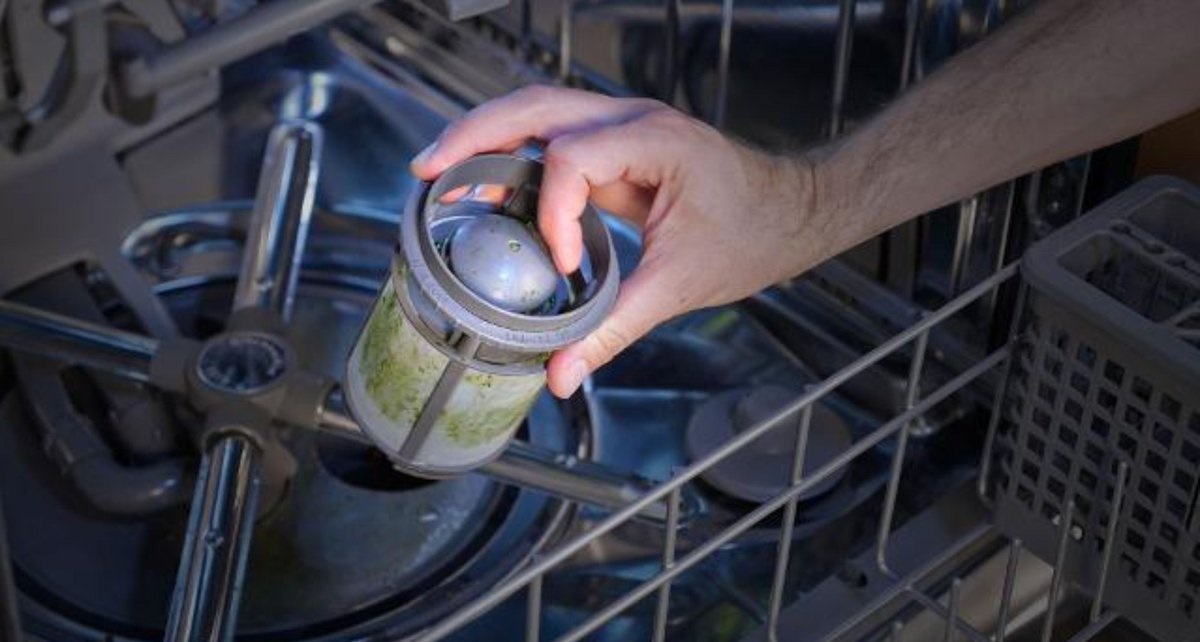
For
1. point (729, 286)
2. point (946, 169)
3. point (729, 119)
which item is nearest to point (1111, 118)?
point (946, 169)

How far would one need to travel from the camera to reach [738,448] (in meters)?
0.88

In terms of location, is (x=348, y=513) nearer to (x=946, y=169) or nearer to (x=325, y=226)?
(x=325, y=226)

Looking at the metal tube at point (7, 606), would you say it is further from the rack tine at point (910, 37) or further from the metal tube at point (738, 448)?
the rack tine at point (910, 37)

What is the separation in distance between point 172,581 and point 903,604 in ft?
1.36

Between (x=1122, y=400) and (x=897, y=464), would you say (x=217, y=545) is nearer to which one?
(x=897, y=464)

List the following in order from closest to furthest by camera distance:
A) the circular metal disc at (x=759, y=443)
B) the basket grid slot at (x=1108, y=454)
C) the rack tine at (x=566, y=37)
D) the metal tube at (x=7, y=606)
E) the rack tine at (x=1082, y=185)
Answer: the metal tube at (x=7, y=606) < the basket grid slot at (x=1108, y=454) < the rack tine at (x=1082, y=185) < the circular metal disc at (x=759, y=443) < the rack tine at (x=566, y=37)

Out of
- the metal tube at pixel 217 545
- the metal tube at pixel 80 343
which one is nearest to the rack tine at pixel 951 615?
the metal tube at pixel 217 545

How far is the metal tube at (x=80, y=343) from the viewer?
3.61ft

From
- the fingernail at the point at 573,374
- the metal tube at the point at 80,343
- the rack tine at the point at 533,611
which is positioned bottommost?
the metal tube at the point at 80,343

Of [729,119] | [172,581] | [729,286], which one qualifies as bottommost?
[172,581]

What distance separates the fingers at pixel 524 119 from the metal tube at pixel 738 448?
0.49 feet

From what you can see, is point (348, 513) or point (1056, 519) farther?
point (348, 513)

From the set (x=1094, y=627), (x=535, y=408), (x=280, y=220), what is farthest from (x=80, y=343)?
(x=1094, y=627)

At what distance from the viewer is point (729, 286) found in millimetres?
856
